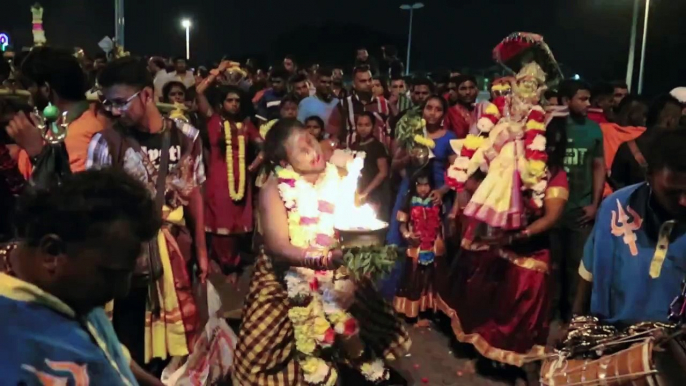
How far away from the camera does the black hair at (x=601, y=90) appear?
8.27m

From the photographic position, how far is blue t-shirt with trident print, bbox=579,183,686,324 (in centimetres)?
276

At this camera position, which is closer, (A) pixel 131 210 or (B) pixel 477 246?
(A) pixel 131 210

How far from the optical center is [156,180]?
3.91 m

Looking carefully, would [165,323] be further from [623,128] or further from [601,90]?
[601,90]

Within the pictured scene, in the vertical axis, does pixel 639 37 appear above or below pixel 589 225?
above

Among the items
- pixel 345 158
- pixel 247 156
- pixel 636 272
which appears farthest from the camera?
pixel 247 156

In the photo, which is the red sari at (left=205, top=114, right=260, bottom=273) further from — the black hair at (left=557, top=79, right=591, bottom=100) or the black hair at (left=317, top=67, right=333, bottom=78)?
the black hair at (left=557, top=79, right=591, bottom=100)

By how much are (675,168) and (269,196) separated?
89.0 inches

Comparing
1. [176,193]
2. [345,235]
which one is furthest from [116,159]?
[345,235]

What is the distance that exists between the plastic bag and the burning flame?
3.46ft

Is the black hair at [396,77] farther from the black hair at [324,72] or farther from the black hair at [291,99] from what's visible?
the black hair at [291,99]

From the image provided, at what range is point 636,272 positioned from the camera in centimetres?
283

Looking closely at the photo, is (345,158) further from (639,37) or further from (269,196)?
(639,37)

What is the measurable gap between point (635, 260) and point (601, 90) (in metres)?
6.04
